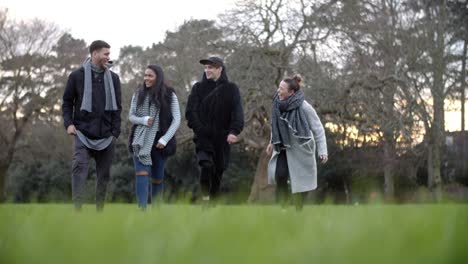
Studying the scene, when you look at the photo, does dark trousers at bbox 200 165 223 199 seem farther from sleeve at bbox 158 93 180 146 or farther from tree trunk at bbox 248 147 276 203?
tree trunk at bbox 248 147 276 203

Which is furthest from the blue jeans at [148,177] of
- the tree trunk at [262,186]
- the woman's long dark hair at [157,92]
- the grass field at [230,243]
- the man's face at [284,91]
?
the tree trunk at [262,186]

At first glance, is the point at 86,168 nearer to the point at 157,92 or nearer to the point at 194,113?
the point at 157,92

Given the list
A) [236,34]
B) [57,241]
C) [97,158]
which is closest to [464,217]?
[57,241]

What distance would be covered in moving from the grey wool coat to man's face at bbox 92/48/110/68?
7.60 ft

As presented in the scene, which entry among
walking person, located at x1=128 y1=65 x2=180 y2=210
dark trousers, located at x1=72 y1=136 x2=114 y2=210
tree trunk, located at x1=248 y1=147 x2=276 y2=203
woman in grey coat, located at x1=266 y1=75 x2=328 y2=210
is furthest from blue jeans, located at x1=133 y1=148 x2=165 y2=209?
tree trunk, located at x1=248 y1=147 x2=276 y2=203

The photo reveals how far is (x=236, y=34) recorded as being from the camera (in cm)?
2773

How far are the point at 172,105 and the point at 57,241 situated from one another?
7059mm

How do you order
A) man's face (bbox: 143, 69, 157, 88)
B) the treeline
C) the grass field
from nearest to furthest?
the grass field < man's face (bbox: 143, 69, 157, 88) < the treeline

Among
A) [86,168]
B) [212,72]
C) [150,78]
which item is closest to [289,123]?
[212,72]

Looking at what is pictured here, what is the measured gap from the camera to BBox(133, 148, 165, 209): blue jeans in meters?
7.97

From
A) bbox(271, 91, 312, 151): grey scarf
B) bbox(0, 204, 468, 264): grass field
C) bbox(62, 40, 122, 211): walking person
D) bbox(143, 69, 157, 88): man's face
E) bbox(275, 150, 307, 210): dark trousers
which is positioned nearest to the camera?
bbox(0, 204, 468, 264): grass field

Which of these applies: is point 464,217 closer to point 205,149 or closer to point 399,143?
point 205,149

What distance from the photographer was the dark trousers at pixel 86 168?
23.9ft

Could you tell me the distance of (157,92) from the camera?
330 inches
